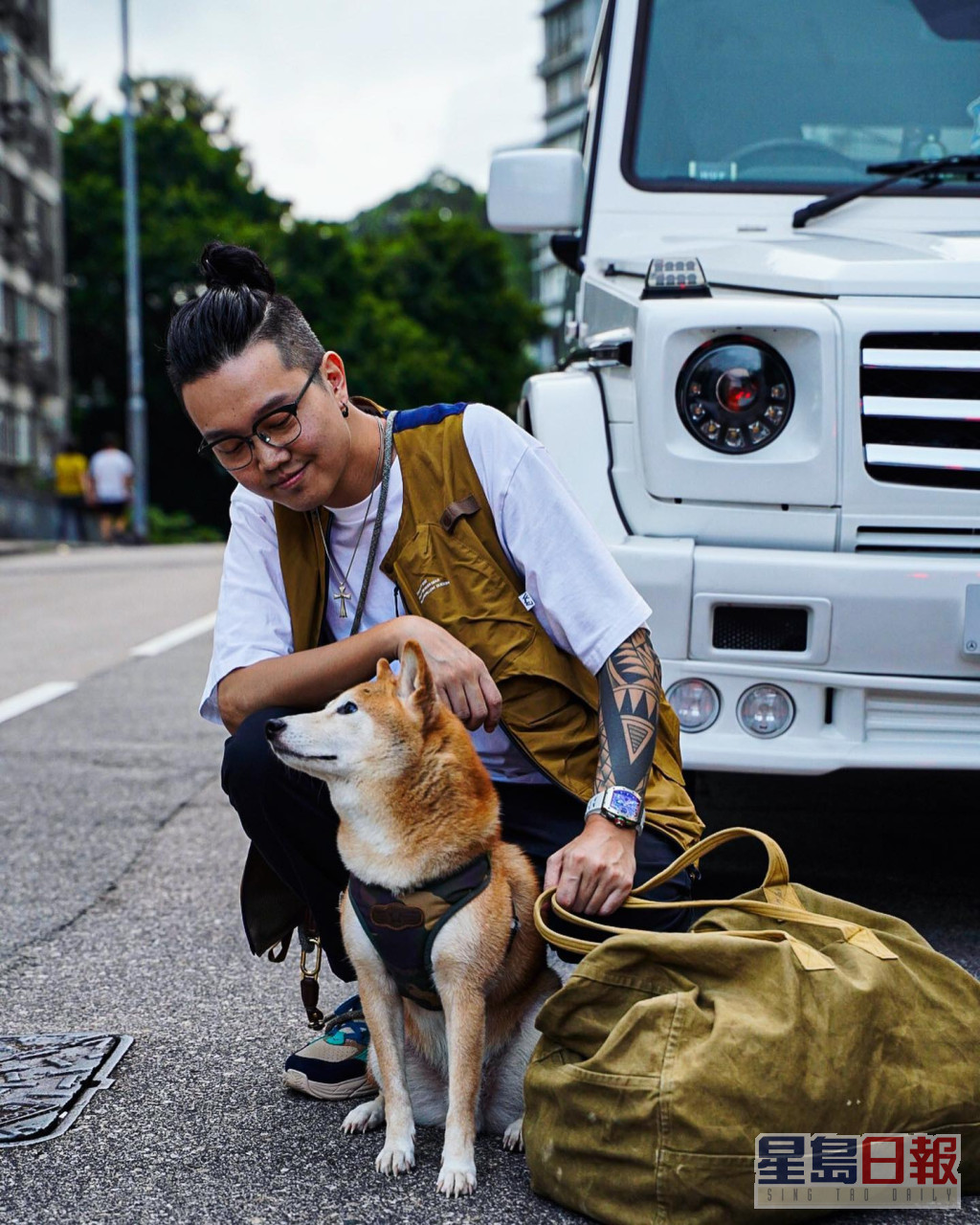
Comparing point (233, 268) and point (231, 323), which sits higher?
point (233, 268)

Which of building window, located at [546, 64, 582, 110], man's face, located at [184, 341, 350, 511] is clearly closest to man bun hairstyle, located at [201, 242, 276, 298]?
man's face, located at [184, 341, 350, 511]

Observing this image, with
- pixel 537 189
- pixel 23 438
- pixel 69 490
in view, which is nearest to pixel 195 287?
pixel 23 438

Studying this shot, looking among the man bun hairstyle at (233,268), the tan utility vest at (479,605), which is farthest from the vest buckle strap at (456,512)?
the man bun hairstyle at (233,268)

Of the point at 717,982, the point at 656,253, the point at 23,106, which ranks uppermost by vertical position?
the point at 23,106

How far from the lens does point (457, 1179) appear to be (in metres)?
2.64

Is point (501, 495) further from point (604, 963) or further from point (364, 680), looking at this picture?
point (604, 963)

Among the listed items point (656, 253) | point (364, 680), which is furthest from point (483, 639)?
point (656, 253)

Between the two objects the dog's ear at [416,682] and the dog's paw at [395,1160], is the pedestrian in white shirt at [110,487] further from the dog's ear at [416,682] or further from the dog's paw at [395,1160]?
the dog's paw at [395,1160]

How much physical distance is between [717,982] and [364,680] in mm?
917

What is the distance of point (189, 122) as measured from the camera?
53.8 meters

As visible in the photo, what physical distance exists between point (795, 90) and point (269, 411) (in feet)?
8.62

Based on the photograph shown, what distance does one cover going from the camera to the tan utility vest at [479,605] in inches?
119

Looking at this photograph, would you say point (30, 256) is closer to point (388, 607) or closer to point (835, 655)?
point (835, 655)

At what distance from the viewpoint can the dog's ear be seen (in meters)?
2.72
